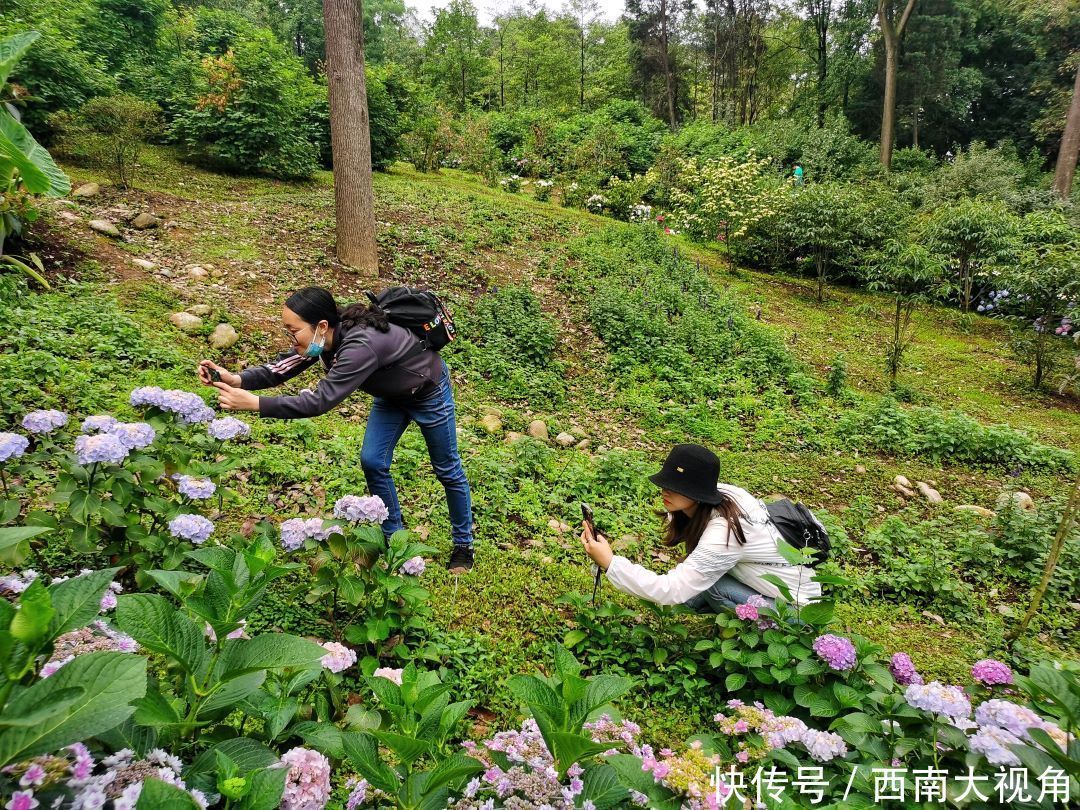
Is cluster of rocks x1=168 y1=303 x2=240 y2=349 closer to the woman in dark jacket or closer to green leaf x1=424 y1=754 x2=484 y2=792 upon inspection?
the woman in dark jacket

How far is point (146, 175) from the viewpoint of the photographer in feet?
28.2

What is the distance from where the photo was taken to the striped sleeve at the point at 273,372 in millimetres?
2658

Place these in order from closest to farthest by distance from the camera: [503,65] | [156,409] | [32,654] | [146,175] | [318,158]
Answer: [32,654], [156,409], [146,175], [318,158], [503,65]

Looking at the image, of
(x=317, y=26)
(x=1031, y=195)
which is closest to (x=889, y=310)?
(x=1031, y=195)

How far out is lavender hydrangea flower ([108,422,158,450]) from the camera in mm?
2062

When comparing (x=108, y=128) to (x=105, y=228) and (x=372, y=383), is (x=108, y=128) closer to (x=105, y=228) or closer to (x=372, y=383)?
(x=105, y=228)

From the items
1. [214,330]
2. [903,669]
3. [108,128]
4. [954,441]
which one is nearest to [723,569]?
[903,669]

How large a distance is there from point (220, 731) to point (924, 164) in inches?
942

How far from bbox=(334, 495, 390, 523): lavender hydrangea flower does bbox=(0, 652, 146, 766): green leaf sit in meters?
1.44

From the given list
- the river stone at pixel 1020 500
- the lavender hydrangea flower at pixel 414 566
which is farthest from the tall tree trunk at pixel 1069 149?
the lavender hydrangea flower at pixel 414 566

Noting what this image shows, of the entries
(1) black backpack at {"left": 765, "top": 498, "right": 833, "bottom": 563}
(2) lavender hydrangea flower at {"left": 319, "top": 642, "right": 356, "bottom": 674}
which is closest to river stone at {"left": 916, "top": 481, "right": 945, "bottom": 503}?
(1) black backpack at {"left": 765, "top": 498, "right": 833, "bottom": 563}

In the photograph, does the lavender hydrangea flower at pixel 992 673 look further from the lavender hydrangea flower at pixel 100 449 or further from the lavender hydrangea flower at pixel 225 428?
the lavender hydrangea flower at pixel 100 449

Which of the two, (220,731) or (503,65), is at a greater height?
(503,65)

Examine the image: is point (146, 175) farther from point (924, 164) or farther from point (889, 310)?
point (924, 164)
